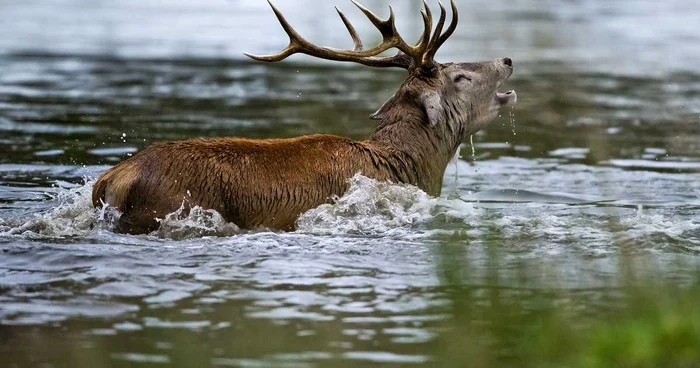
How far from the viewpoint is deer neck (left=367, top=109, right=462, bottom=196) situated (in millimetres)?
8602

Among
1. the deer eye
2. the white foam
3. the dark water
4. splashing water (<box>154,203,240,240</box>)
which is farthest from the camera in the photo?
the deer eye

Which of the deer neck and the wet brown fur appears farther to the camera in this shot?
the deer neck

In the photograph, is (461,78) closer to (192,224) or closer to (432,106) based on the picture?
(432,106)

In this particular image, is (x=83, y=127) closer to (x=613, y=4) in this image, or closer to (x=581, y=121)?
(x=581, y=121)

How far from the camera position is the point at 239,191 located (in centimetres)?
759

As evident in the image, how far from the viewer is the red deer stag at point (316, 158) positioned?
7.39 metres

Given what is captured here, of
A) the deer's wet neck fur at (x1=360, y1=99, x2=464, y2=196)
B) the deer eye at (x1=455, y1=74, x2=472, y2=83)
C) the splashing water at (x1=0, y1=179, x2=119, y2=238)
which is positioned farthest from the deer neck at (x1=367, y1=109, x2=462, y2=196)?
the splashing water at (x1=0, y1=179, x2=119, y2=238)

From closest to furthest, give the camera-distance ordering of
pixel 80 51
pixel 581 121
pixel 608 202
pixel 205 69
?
pixel 608 202 < pixel 581 121 < pixel 205 69 < pixel 80 51

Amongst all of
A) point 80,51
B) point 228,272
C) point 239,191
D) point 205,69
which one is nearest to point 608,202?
point 239,191

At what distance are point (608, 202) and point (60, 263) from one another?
4525 mm

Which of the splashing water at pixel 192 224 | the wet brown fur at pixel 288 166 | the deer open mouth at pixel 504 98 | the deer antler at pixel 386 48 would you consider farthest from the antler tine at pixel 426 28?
the splashing water at pixel 192 224

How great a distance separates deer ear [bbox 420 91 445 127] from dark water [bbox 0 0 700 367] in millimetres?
547

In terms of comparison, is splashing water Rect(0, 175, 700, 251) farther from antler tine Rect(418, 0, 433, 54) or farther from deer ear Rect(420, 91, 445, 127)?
antler tine Rect(418, 0, 433, 54)

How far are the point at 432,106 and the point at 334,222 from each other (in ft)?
4.13
